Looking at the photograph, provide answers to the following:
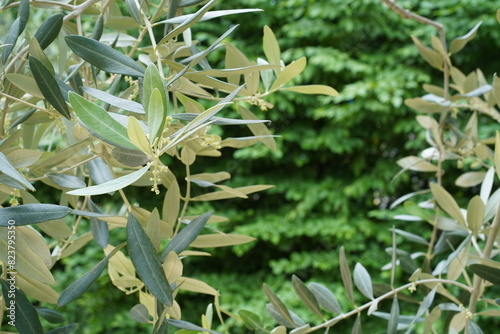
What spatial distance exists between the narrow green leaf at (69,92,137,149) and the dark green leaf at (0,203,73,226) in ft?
0.22

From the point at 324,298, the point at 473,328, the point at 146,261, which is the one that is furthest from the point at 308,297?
the point at 146,261

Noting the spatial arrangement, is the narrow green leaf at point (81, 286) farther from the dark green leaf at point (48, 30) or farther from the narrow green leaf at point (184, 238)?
the dark green leaf at point (48, 30)

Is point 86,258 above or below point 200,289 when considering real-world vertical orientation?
below

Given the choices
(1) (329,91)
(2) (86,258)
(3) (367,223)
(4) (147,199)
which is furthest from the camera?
(4) (147,199)

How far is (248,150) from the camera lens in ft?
7.50

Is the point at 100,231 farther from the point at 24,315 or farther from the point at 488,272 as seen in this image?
the point at 488,272

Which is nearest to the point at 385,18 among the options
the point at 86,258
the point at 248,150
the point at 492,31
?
the point at 492,31

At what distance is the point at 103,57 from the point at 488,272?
35 cm

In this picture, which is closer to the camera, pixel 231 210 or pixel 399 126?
pixel 399 126

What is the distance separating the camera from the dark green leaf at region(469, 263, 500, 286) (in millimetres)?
457

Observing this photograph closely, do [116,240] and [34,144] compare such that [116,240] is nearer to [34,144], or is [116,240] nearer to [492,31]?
[492,31]

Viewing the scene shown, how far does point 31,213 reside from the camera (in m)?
0.33

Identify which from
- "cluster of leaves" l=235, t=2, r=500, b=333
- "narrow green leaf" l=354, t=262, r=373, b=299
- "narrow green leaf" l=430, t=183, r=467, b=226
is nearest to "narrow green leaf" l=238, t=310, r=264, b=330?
"cluster of leaves" l=235, t=2, r=500, b=333

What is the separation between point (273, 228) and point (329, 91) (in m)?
1.82
